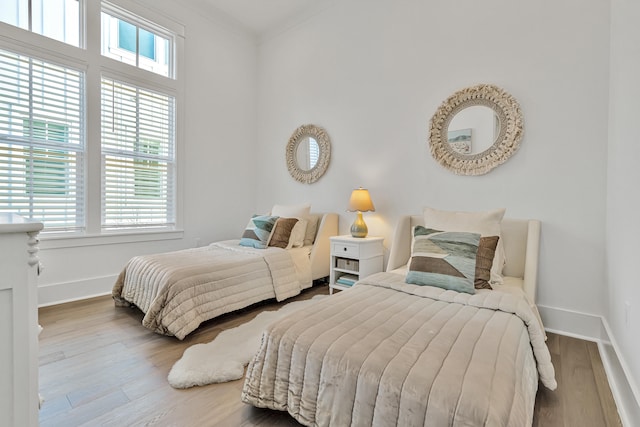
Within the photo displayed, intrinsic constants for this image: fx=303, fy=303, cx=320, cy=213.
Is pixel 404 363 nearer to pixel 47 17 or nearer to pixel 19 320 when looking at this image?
pixel 19 320

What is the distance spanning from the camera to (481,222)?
2.34 meters

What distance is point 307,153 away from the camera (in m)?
4.00

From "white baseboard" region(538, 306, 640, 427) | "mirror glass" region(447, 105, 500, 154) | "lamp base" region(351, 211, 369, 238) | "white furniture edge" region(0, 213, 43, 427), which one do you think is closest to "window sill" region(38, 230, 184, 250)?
"lamp base" region(351, 211, 369, 238)

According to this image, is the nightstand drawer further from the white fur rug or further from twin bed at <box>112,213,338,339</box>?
the white fur rug

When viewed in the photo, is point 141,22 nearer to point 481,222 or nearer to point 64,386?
point 64,386

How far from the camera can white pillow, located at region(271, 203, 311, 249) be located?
131 inches

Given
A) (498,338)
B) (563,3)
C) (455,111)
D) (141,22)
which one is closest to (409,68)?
(455,111)

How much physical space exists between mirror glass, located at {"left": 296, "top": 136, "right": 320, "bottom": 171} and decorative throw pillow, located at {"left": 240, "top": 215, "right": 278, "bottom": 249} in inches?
38.7

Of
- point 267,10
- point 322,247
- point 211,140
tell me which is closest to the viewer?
point 322,247

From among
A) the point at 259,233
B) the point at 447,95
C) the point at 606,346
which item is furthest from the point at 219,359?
the point at 447,95

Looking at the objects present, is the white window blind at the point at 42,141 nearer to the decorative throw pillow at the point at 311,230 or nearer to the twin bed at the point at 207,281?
the twin bed at the point at 207,281

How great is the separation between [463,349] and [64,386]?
2.06m

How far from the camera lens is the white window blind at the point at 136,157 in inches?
127

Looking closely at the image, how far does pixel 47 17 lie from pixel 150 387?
341cm
